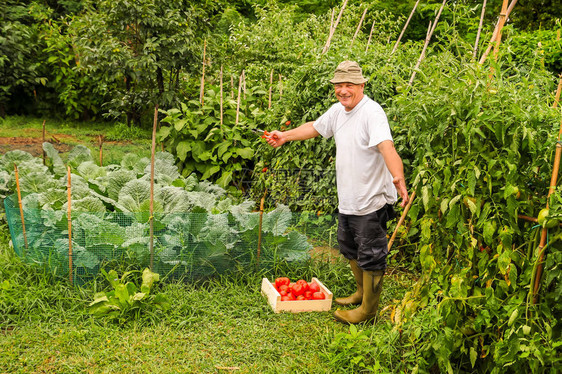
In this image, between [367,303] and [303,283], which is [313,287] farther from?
[367,303]

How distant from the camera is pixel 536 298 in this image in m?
2.55

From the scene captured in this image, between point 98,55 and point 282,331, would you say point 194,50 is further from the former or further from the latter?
point 282,331

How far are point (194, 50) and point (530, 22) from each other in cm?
854

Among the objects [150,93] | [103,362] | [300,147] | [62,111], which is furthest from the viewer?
[62,111]

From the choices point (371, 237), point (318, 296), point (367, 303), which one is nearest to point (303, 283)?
point (318, 296)

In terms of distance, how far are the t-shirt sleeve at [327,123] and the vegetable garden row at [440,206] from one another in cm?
54

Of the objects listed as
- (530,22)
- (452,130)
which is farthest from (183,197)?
(530,22)

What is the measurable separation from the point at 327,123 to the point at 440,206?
4.10ft

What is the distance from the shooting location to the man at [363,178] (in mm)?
3412

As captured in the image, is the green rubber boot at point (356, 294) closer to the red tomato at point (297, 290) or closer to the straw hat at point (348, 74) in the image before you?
the red tomato at point (297, 290)

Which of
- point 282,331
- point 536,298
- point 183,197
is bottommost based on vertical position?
point 282,331

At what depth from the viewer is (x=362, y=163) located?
347cm

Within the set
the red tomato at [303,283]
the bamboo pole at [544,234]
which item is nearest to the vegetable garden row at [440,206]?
the bamboo pole at [544,234]

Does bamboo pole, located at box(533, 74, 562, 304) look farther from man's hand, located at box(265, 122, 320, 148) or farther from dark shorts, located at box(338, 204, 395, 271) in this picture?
man's hand, located at box(265, 122, 320, 148)
